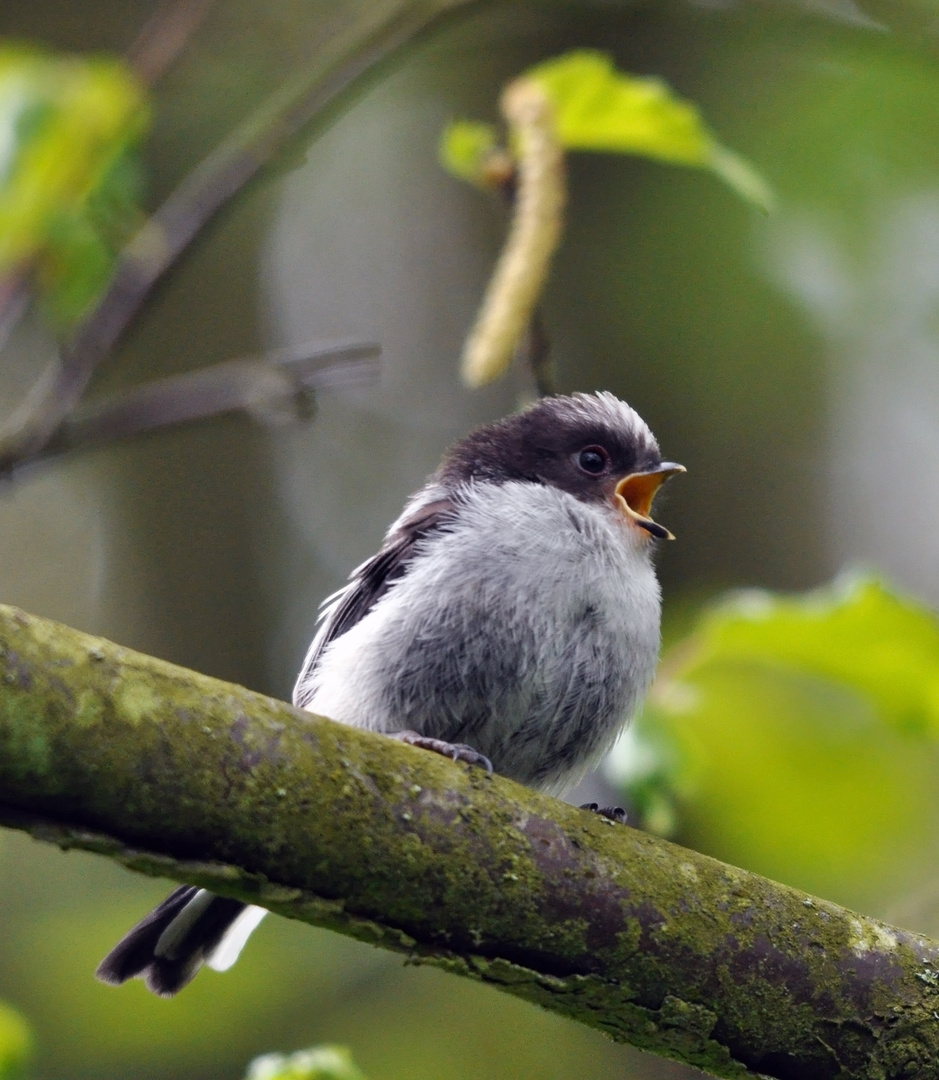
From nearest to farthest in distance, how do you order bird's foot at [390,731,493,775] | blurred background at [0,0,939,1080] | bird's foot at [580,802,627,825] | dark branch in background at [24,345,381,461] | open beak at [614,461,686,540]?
1. bird's foot at [390,731,493,775]
2. bird's foot at [580,802,627,825]
3. dark branch in background at [24,345,381,461]
4. open beak at [614,461,686,540]
5. blurred background at [0,0,939,1080]

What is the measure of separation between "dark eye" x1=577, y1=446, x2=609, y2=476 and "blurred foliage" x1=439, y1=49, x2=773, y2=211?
837 millimetres

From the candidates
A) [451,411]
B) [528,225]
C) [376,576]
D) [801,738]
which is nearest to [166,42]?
[528,225]

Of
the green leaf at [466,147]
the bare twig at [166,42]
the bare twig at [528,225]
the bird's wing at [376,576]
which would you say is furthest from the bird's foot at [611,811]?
the bare twig at [166,42]

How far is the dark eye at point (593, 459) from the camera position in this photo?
152 inches

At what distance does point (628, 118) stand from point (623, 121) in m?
0.02

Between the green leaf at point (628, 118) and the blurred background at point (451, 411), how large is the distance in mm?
1866

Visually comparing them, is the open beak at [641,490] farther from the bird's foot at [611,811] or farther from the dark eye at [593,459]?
the bird's foot at [611,811]

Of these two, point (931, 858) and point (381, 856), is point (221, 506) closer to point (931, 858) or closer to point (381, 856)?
point (931, 858)

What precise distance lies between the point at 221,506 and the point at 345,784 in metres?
5.04

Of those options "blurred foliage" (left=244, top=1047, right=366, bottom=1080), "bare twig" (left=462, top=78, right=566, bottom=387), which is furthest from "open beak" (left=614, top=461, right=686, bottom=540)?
"blurred foliage" (left=244, top=1047, right=366, bottom=1080)

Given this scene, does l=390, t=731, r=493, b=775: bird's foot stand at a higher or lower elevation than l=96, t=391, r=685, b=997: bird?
lower

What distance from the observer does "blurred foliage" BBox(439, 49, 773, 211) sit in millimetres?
3293

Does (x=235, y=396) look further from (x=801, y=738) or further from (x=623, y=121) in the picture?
(x=801, y=738)

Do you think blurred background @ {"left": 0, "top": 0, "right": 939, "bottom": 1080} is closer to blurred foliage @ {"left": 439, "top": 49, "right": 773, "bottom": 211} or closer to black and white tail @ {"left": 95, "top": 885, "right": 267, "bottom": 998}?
blurred foliage @ {"left": 439, "top": 49, "right": 773, "bottom": 211}
